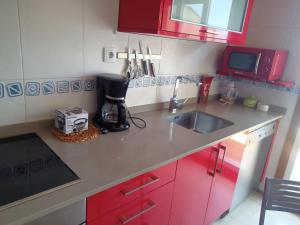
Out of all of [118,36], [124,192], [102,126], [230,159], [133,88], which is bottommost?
[230,159]

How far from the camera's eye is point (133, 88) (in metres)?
1.56

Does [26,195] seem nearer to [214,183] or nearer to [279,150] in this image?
[214,183]

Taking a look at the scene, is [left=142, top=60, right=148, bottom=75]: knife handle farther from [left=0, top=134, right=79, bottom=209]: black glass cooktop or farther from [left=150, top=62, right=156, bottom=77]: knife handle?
[left=0, top=134, right=79, bottom=209]: black glass cooktop

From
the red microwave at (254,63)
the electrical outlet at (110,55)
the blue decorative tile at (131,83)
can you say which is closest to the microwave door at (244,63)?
the red microwave at (254,63)

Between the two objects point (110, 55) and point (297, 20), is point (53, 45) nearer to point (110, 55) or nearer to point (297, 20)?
point (110, 55)

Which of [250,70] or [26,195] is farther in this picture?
[250,70]

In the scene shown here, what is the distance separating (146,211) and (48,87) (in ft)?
2.56

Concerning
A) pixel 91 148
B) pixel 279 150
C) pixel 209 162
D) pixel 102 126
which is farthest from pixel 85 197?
pixel 279 150

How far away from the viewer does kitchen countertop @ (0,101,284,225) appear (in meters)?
0.72

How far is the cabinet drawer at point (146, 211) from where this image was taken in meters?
0.97

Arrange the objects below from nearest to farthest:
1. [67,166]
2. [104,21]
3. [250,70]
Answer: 1. [67,166]
2. [104,21]
3. [250,70]

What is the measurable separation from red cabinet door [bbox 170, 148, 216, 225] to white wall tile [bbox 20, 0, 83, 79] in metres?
0.78

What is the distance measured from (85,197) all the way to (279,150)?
6.44ft

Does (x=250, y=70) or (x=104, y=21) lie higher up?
(x=104, y=21)
